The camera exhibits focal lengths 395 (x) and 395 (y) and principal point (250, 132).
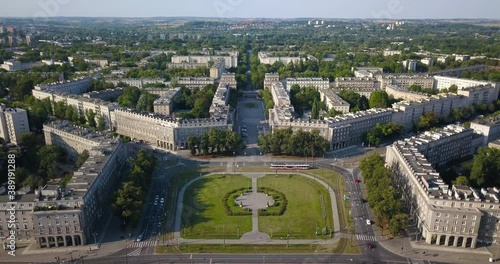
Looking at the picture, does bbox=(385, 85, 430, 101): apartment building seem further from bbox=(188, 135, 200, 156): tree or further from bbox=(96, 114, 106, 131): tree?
bbox=(96, 114, 106, 131): tree

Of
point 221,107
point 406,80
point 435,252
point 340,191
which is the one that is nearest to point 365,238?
point 435,252

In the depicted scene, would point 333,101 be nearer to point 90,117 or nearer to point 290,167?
point 290,167

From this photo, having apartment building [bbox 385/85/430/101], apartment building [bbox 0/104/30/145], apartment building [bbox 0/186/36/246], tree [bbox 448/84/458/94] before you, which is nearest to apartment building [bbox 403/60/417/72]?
tree [bbox 448/84/458/94]

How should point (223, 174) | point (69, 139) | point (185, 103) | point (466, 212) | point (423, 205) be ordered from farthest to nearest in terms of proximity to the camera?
point (185, 103)
point (69, 139)
point (223, 174)
point (423, 205)
point (466, 212)

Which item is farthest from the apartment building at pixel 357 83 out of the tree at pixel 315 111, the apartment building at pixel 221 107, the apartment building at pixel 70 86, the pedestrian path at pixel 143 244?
the pedestrian path at pixel 143 244

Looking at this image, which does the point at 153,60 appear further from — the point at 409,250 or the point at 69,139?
the point at 409,250

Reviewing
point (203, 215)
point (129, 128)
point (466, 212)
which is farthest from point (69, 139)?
point (466, 212)
